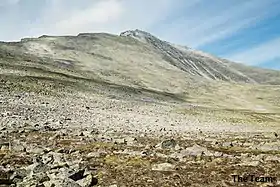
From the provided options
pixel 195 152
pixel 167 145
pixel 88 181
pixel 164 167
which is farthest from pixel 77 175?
pixel 167 145

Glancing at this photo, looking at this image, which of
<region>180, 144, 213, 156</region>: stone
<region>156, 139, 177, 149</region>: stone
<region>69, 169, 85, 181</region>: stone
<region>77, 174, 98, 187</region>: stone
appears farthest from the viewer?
<region>156, 139, 177, 149</region>: stone

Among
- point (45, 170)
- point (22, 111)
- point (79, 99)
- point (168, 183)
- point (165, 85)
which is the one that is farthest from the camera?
point (165, 85)

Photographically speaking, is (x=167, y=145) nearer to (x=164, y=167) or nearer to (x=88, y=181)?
(x=164, y=167)

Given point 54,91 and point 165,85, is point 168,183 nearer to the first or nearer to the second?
point 54,91

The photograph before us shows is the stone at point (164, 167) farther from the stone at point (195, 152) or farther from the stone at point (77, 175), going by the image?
the stone at point (195, 152)

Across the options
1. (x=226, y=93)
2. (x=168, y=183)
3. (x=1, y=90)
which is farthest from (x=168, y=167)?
(x=226, y=93)

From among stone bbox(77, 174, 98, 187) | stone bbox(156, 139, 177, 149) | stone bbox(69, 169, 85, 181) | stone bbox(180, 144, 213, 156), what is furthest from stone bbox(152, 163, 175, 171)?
stone bbox(156, 139, 177, 149)

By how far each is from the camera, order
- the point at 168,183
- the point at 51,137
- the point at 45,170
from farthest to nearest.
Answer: the point at 51,137 → the point at 45,170 → the point at 168,183

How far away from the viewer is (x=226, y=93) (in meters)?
194

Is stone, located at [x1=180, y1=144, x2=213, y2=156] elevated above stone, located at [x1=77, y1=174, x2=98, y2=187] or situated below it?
above

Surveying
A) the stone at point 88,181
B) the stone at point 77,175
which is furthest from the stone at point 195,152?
the stone at point 88,181

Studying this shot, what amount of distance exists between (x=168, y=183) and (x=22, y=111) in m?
33.5

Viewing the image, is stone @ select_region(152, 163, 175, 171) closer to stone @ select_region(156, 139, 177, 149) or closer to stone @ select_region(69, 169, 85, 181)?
stone @ select_region(69, 169, 85, 181)

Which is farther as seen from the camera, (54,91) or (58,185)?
(54,91)
